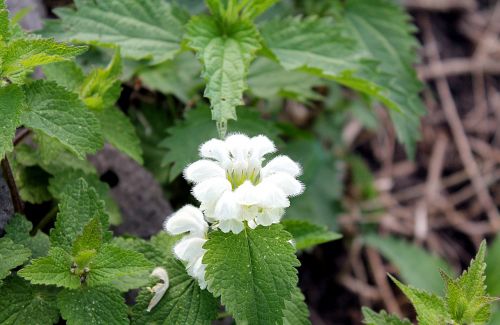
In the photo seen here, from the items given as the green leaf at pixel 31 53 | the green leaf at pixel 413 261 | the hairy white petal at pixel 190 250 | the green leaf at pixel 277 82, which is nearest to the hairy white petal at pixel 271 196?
the hairy white petal at pixel 190 250

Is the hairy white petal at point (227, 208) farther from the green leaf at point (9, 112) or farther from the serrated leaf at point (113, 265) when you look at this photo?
the green leaf at point (9, 112)

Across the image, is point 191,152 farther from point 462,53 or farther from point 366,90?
point 462,53

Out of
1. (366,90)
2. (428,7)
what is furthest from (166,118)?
(428,7)

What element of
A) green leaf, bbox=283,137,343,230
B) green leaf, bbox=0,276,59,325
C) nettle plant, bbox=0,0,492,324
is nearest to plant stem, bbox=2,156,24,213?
nettle plant, bbox=0,0,492,324

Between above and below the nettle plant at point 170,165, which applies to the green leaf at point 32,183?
below

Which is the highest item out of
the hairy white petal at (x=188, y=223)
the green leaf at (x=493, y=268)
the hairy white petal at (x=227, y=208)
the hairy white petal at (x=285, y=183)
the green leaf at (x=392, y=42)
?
the green leaf at (x=392, y=42)

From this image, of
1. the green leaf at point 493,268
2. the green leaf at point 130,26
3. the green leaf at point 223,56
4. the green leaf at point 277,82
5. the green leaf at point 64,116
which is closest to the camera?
the green leaf at point 64,116

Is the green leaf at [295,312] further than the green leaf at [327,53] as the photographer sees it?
No

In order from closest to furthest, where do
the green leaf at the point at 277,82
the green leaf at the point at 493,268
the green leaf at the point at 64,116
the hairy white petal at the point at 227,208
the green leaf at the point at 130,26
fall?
the hairy white petal at the point at 227,208
the green leaf at the point at 64,116
the green leaf at the point at 130,26
the green leaf at the point at 277,82
the green leaf at the point at 493,268
